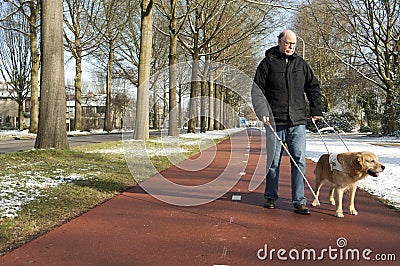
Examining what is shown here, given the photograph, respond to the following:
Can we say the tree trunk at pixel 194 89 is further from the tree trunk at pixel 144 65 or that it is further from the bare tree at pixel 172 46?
the tree trunk at pixel 144 65

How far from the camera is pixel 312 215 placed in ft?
17.3

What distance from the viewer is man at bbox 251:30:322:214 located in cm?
545

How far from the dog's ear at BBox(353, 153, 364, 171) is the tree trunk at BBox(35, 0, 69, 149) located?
9118 millimetres

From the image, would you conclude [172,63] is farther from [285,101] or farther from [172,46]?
[285,101]

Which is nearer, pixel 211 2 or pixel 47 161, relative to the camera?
pixel 47 161

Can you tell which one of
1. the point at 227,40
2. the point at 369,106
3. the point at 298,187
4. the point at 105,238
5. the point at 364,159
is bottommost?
the point at 105,238

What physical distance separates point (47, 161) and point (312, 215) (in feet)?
23.0

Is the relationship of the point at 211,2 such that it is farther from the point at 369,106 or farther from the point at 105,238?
the point at 369,106

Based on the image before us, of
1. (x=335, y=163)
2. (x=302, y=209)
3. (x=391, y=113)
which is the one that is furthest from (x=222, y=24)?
(x=302, y=209)

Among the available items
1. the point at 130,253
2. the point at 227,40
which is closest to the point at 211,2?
the point at 227,40

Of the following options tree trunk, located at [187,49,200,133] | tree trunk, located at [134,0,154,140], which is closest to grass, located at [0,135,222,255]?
tree trunk, located at [134,0,154,140]

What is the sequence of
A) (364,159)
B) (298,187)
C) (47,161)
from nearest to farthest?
(364,159) < (298,187) < (47,161)

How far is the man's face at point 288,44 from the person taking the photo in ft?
17.5
